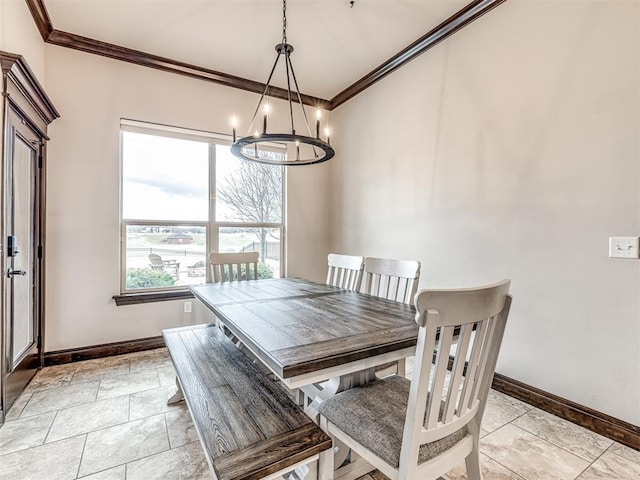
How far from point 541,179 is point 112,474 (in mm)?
2934

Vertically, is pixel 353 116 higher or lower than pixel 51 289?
higher

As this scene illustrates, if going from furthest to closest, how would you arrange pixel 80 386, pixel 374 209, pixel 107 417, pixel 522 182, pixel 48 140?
pixel 374 209 < pixel 48 140 < pixel 80 386 < pixel 522 182 < pixel 107 417

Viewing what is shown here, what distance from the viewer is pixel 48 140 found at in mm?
2773

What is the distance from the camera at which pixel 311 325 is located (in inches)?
58.9

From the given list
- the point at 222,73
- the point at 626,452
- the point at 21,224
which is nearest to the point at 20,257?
the point at 21,224

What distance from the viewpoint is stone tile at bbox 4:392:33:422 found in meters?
1.98

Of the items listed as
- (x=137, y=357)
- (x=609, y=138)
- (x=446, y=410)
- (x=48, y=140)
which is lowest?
(x=137, y=357)

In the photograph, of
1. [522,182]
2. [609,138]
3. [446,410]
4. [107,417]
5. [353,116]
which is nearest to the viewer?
[446,410]

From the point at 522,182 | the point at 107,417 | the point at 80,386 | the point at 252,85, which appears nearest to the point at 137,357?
the point at 80,386

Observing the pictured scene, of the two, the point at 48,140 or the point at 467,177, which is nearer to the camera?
the point at 467,177

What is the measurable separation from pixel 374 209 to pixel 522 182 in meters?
1.54

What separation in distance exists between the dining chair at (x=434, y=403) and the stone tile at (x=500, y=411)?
0.82m

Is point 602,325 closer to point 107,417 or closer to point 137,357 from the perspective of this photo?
point 107,417

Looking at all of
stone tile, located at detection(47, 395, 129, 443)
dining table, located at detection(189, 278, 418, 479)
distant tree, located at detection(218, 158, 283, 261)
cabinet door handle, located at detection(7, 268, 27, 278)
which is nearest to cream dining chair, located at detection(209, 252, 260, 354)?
dining table, located at detection(189, 278, 418, 479)
